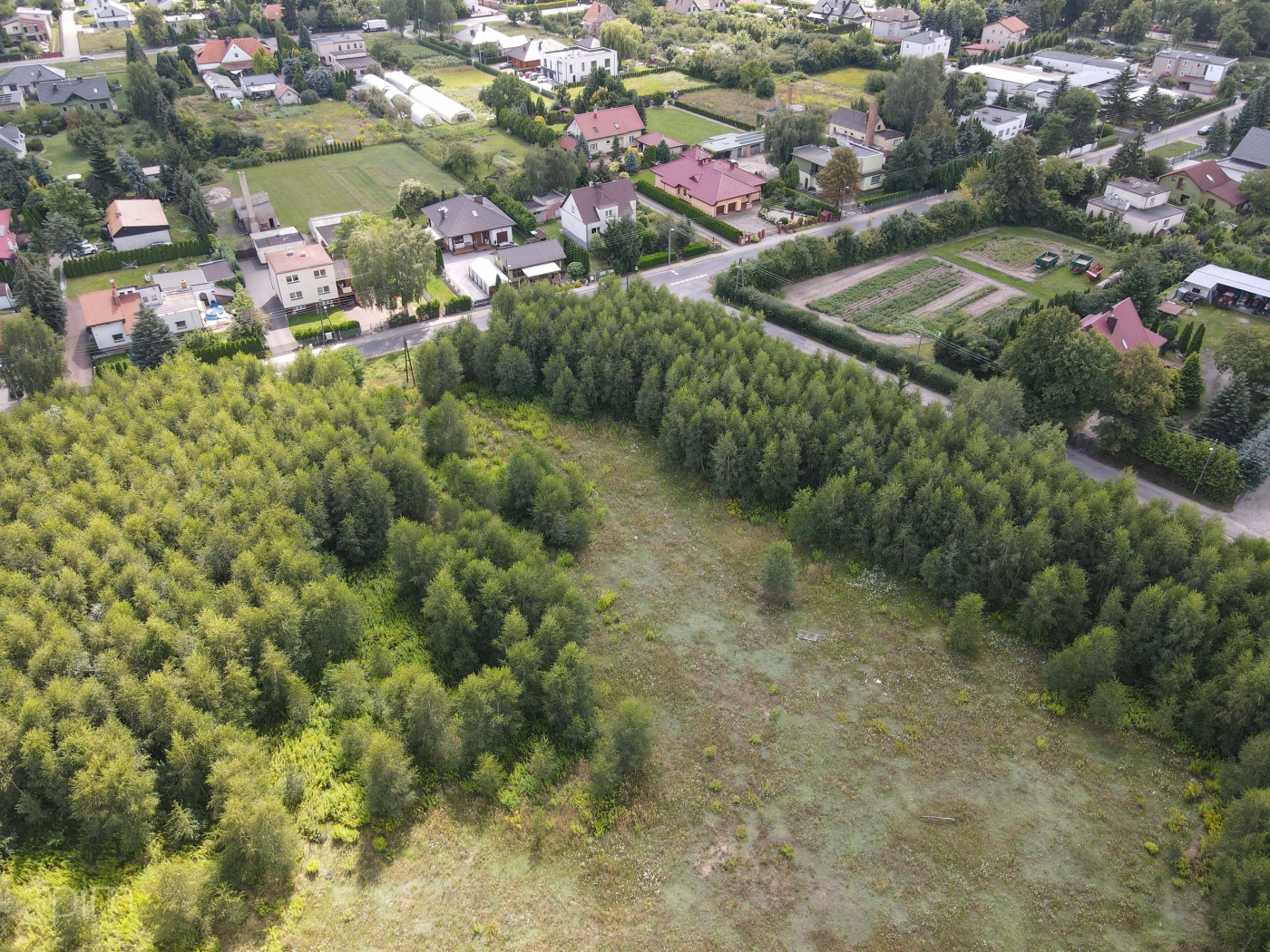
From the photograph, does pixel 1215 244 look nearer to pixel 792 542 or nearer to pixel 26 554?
pixel 792 542

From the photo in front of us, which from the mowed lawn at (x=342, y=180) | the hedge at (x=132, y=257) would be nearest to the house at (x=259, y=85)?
the mowed lawn at (x=342, y=180)

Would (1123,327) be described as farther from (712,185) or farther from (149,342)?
(149,342)

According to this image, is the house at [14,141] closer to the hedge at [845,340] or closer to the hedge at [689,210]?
the hedge at [689,210]

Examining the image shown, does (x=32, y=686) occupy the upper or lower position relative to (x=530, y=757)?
upper

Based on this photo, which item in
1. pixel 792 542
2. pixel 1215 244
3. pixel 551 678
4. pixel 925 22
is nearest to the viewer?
pixel 551 678

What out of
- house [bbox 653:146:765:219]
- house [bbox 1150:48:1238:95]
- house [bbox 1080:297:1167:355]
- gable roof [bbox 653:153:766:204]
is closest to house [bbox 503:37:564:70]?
gable roof [bbox 653:153:766:204]

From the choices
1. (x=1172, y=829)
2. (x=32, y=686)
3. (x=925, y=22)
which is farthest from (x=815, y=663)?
(x=925, y=22)

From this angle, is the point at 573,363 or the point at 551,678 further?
the point at 573,363

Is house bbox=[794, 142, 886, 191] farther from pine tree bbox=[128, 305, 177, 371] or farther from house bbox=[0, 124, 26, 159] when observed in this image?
house bbox=[0, 124, 26, 159]
